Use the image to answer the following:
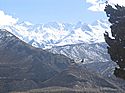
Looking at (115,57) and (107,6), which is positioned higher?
(107,6)

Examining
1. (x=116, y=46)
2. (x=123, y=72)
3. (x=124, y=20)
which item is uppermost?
(x=124, y=20)

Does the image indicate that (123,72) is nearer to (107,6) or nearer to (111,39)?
(111,39)

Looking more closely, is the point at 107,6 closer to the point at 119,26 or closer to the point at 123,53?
the point at 119,26

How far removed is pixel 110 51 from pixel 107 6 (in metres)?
5.72

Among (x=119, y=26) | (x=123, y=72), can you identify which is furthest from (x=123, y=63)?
(x=119, y=26)

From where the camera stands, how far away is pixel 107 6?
5091 cm

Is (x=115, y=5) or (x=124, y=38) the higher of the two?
(x=115, y=5)

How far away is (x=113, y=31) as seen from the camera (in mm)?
49125

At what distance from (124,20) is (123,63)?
5.07m

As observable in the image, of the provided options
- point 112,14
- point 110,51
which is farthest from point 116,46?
point 112,14

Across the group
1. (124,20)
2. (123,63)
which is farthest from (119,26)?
(123,63)

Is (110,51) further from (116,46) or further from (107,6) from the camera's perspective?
(107,6)

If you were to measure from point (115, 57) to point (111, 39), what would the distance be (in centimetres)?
219

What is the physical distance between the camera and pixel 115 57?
162 ft
